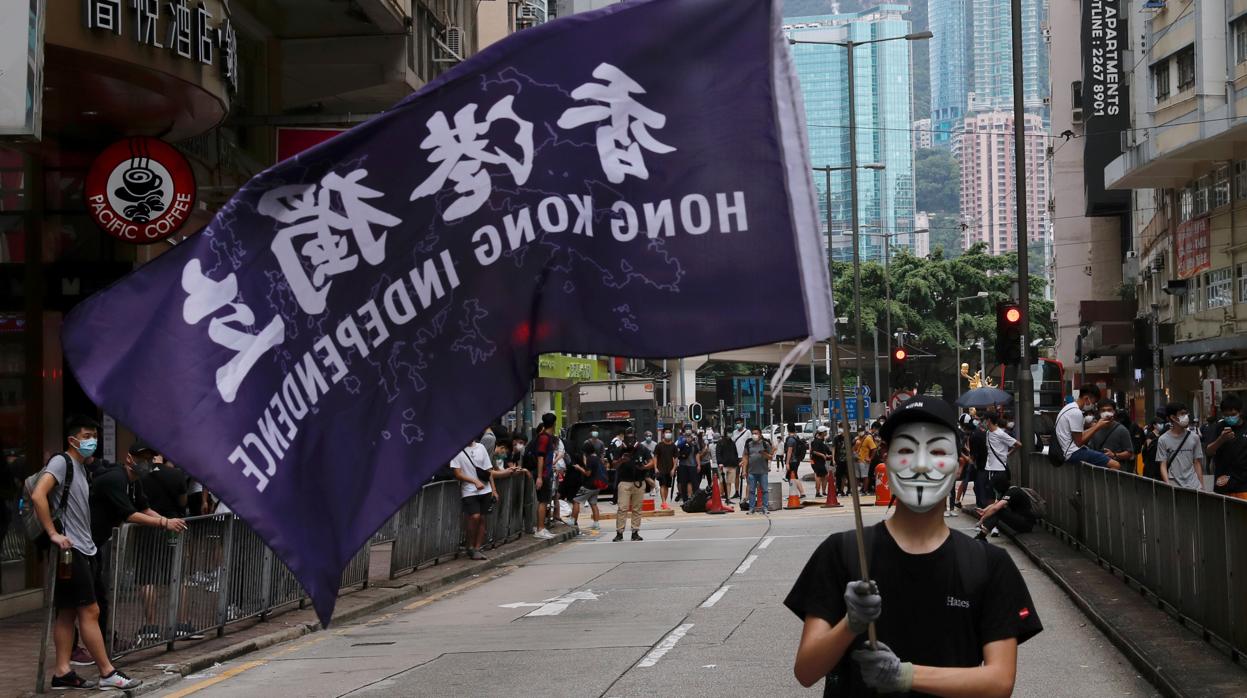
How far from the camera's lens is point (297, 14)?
24.0 metres

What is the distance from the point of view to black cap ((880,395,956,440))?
14.5 feet

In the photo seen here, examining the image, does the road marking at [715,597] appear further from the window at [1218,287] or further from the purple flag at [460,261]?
the window at [1218,287]

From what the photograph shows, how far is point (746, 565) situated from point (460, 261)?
49.9ft

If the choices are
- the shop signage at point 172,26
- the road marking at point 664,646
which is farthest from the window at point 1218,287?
the road marking at point 664,646

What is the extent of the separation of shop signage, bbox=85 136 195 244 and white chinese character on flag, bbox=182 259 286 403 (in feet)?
39.0

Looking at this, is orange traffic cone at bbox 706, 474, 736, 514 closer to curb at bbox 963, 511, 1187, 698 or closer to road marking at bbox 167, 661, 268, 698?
curb at bbox 963, 511, 1187, 698

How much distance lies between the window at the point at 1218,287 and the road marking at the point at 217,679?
34223 mm

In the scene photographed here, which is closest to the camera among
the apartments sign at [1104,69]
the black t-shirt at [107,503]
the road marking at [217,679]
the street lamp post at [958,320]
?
the road marking at [217,679]

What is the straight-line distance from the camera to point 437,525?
21.3 metres

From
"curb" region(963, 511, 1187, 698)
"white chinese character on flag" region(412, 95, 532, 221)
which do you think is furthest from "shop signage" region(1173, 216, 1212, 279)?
"white chinese character on flag" region(412, 95, 532, 221)

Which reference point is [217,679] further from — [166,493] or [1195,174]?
[1195,174]

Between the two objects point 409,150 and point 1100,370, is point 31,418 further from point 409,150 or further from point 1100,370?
point 1100,370

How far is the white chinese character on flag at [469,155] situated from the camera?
17.8 ft

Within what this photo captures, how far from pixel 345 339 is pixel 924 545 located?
6.67 ft
